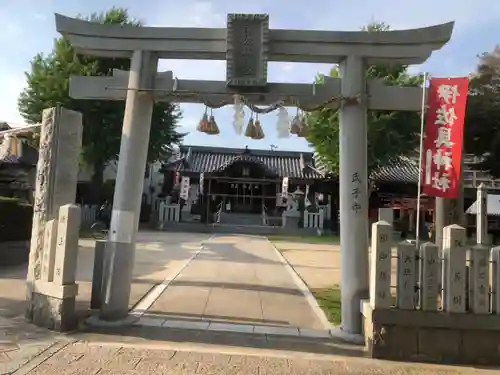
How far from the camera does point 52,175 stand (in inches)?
296

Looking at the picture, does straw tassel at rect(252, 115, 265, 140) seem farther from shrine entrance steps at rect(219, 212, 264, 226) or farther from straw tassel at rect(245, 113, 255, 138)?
shrine entrance steps at rect(219, 212, 264, 226)

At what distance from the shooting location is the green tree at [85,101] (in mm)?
24750

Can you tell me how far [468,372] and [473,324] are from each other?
68 centimetres

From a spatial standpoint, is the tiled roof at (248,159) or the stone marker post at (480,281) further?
the tiled roof at (248,159)

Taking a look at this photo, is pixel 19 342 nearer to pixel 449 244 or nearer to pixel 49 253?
pixel 49 253

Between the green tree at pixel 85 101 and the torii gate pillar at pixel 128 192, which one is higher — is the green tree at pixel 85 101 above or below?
above

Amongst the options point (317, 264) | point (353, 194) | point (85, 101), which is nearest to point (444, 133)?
point (353, 194)

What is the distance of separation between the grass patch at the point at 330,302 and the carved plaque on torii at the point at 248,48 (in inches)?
164

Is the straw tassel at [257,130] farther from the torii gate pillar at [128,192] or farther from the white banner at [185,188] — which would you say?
the white banner at [185,188]

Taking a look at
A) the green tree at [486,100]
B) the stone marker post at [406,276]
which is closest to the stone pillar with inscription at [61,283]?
the stone marker post at [406,276]

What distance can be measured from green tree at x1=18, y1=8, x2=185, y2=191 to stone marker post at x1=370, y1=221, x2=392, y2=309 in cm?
2069

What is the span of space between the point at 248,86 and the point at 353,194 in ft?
7.79

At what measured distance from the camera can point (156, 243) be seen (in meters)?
20.9

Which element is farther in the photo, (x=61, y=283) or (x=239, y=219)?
(x=239, y=219)
